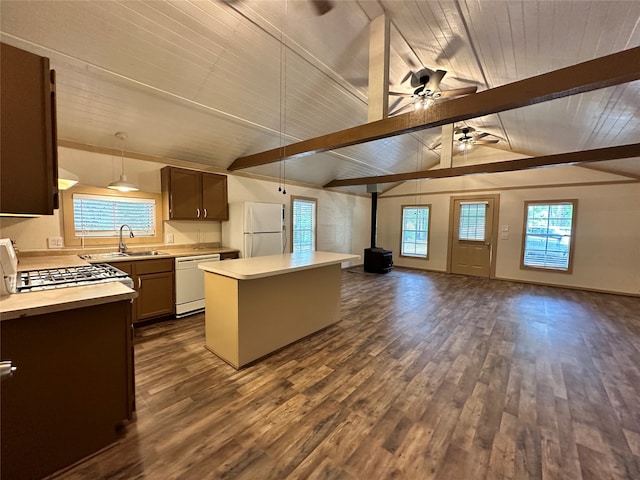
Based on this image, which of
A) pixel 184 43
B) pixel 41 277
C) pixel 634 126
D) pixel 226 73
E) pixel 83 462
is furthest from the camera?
pixel 634 126

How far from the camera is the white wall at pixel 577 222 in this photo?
517 centimetres

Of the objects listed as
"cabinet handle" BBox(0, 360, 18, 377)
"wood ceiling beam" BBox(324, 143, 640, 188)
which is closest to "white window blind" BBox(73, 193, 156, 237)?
"cabinet handle" BBox(0, 360, 18, 377)

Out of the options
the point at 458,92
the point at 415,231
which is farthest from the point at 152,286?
the point at 415,231

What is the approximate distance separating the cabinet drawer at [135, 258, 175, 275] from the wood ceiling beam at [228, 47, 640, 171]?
2.59 metres

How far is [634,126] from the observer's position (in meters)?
3.18

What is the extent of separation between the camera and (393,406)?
6.52ft

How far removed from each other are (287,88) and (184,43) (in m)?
1.25

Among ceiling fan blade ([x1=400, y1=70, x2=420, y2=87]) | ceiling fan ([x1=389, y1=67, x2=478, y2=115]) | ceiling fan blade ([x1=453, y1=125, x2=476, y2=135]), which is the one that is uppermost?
ceiling fan blade ([x1=453, y1=125, x2=476, y2=135])

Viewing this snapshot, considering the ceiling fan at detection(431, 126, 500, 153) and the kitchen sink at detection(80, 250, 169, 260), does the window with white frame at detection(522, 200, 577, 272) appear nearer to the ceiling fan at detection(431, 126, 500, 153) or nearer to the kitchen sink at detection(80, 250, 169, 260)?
the ceiling fan at detection(431, 126, 500, 153)

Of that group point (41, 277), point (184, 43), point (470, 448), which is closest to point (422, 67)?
point (184, 43)

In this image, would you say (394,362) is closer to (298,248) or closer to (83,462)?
(83,462)

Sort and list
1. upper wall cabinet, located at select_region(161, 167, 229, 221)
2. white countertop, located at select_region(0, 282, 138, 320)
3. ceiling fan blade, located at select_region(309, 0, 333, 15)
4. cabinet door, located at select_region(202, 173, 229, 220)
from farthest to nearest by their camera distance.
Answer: cabinet door, located at select_region(202, 173, 229, 220) < upper wall cabinet, located at select_region(161, 167, 229, 221) < ceiling fan blade, located at select_region(309, 0, 333, 15) < white countertop, located at select_region(0, 282, 138, 320)

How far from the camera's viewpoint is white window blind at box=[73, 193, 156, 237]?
340cm

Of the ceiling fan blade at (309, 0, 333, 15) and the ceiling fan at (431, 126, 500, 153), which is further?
the ceiling fan at (431, 126, 500, 153)
